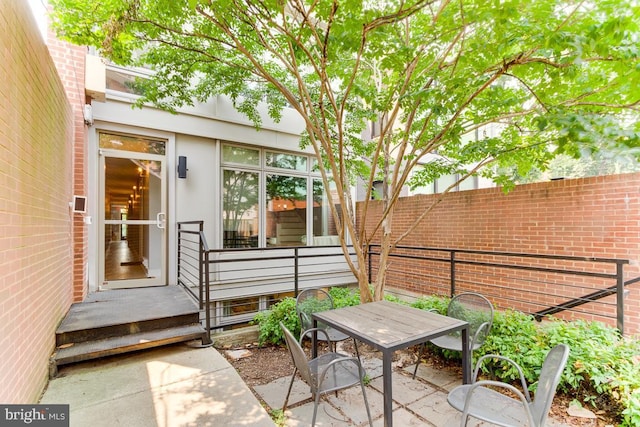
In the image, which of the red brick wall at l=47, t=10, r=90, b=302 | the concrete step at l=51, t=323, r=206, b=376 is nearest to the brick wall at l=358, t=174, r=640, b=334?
the concrete step at l=51, t=323, r=206, b=376

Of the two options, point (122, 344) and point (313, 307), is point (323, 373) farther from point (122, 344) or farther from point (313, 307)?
point (122, 344)

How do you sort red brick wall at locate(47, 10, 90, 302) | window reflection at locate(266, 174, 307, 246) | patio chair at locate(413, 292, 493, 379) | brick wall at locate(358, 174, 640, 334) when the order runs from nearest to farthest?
patio chair at locate(413, 292, 493, 379), brick wall at locate(358, 174, 640, 334), red brick wall at locate(47, 10, 90, 302), window reflection at locate(266, 174, 307, 246)

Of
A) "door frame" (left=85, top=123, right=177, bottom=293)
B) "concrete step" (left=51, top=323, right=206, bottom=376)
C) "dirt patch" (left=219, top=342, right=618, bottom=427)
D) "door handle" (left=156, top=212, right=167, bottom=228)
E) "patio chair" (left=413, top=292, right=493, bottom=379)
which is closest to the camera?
"dirt patch" (left=219, top=342, right=618, bottom=427)

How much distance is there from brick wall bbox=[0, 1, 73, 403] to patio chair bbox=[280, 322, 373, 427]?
1.68 meters

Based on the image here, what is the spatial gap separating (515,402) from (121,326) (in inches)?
144

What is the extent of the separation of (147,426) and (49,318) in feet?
5.10

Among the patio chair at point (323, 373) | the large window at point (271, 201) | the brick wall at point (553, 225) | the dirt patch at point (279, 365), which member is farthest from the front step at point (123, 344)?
the brick wall at point (553, 225)

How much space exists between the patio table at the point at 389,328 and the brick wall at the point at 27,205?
2.11 metres

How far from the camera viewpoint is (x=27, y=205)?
2186mm

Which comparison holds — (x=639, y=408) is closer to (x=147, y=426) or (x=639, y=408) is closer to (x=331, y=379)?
(x=331, y=379)

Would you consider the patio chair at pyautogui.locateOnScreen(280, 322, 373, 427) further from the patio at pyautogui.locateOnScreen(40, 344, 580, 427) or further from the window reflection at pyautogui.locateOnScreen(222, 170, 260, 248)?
the window reflection at pyautogui.locateOnScreen(222, 170, 260, 248)

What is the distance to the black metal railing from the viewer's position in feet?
11.0

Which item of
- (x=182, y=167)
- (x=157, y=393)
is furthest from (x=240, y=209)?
(x=157, y=393)

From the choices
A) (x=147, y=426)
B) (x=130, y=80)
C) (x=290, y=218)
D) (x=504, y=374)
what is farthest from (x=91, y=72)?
(x=504, y=374)
